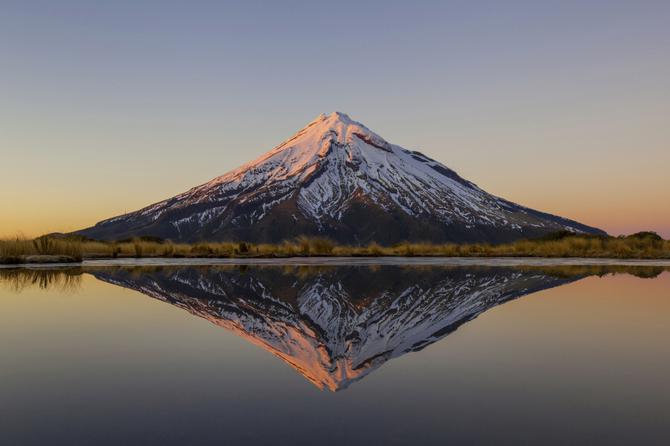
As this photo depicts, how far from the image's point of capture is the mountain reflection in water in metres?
7.70

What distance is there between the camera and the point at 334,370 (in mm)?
6738

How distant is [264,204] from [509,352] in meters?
178

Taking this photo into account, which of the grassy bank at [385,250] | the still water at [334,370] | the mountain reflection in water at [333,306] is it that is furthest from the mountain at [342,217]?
the still water at [334,370]

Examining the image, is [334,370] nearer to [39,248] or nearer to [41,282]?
[41,282]

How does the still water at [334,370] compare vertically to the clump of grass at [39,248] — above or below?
below

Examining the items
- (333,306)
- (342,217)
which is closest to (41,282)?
(333,306)

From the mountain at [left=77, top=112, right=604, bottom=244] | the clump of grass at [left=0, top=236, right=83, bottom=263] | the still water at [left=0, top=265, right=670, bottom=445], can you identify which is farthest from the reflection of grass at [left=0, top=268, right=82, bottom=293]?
the mountain at [left=77, top=112, right=604, bottom=244]

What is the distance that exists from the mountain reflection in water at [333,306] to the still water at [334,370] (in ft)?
0.22

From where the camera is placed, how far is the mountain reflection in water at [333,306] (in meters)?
7.70

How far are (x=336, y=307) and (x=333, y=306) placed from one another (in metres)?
0.15

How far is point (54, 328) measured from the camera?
9.57 meters

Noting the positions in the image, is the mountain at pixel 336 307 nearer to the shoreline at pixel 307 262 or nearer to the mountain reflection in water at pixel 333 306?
the mountain reflection in water at pixel 333 306

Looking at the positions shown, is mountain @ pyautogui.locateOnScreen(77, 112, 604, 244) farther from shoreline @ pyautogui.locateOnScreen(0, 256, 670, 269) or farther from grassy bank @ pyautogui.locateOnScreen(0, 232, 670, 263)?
shoreline @ pyautogui.locateOnScreen(0, 256, 670, 269)

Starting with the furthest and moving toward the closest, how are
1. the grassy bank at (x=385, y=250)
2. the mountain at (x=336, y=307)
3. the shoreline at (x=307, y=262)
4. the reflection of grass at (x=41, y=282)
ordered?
the grassy bank at (x=385, y=250) → the shoreline at (x=307, y=262) → the reflection of grass at (x=41, y=282) → the mountain at (x=336, y=307)
